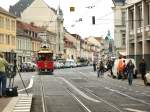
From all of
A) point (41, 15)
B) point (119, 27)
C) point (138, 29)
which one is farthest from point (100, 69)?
point (41, 15)

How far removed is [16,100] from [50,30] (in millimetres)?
139219

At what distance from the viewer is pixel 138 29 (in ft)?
218

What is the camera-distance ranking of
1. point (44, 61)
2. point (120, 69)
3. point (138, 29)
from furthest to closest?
point (44, 61), point (138, 29), point (120, 69)

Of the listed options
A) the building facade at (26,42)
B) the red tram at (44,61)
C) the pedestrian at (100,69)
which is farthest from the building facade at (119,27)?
the pedestrian at (100,69)

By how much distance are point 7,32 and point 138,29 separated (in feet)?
144

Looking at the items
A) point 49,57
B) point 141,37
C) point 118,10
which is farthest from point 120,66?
point 118,10

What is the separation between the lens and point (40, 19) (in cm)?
15825

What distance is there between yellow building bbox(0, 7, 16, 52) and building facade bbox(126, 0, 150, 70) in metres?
34.0

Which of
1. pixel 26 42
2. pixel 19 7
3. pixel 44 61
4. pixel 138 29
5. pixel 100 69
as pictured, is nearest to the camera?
pixel 100 69

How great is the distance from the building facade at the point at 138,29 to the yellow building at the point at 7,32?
112ft

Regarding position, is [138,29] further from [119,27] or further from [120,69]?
[119,27]

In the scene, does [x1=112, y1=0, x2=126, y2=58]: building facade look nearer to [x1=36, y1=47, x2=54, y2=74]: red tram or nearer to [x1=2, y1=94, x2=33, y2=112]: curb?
[x1=36, y1=47, x2=54, y2=74]: red tram

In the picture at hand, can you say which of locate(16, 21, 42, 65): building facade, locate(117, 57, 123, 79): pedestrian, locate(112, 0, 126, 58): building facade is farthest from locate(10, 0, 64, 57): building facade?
locate(117, 57, 123, 79): pedestrian

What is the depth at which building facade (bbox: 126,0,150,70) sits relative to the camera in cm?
6212
